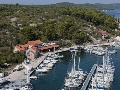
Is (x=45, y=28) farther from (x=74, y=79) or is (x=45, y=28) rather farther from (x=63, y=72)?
(x=74, y=79)

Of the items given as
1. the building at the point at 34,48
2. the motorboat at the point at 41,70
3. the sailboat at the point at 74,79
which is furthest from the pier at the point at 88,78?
the building at the point at 34,48

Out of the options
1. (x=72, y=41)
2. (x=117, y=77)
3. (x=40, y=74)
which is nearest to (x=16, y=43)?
(x=72, y=41)

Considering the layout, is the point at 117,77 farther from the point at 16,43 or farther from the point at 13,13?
the point at 13,13

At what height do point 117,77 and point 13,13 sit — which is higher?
point 13,13

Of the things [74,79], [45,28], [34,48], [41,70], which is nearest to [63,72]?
[41,70]

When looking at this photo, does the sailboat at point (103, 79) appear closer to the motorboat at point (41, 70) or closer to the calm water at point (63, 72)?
the calm water at point (63, 72)

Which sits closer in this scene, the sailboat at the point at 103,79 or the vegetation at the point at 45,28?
the sailboat at the point at 103,79
